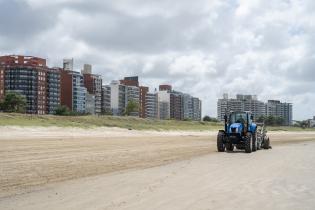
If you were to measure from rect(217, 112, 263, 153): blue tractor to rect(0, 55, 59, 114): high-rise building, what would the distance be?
304 ft

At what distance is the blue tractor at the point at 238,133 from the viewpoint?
2777cm

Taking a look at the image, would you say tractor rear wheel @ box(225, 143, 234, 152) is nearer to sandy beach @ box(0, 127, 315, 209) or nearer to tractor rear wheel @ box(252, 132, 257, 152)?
tractor rear wheel @ box(252, 132, 257, 152)

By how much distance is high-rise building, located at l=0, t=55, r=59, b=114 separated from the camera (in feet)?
389

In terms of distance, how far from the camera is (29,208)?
30.6 feet

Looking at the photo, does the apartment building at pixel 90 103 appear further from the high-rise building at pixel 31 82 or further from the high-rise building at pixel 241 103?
the high-rise building at pixel 241 103

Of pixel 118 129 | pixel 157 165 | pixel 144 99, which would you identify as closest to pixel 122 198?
pixel 157 165

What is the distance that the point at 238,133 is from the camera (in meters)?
27.8

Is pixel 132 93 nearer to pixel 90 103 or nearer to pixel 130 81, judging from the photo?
pixel 130 81

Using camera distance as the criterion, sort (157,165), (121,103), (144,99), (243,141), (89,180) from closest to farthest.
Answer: (89,180) → (157,165) → (243,141) → (121,103) → (144,99)

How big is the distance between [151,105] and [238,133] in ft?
491

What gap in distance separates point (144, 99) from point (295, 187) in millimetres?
164189

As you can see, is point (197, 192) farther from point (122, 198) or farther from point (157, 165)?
point (157, 165)

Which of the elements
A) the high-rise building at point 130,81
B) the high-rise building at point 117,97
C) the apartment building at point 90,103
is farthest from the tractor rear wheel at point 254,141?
the high-rise building at point 130,81

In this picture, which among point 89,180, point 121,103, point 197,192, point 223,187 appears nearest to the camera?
point 197,192
